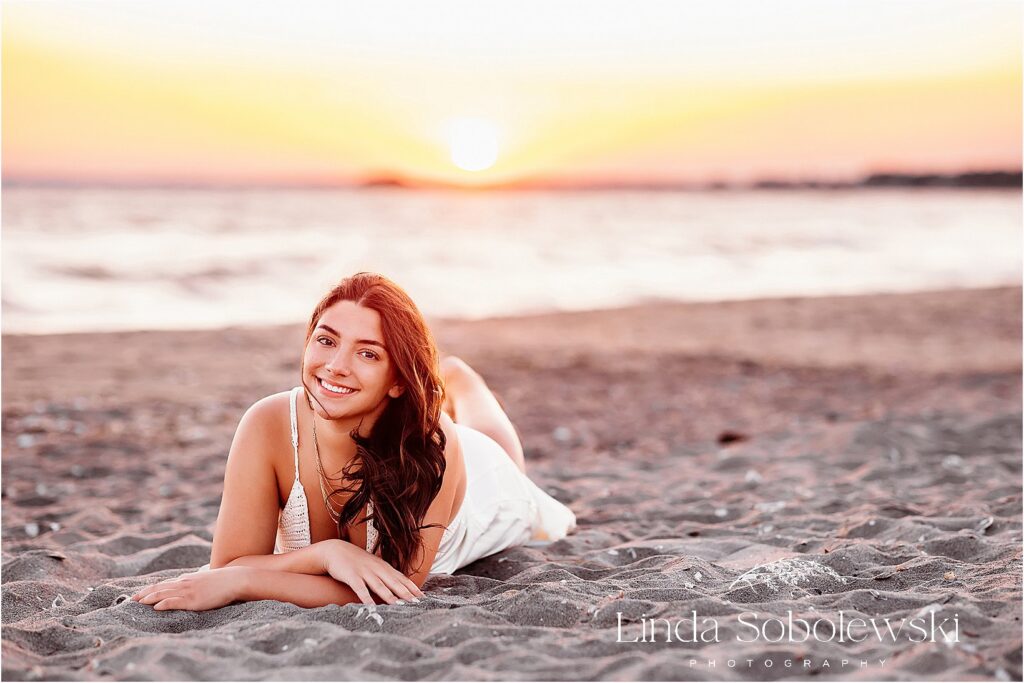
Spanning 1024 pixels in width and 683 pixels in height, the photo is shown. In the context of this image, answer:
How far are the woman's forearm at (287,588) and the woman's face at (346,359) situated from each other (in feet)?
2.04

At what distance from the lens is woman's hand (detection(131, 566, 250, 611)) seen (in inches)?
132

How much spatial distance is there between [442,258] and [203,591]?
2034cm

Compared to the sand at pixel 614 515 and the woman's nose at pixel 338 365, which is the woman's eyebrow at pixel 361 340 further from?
the sand at pixel 614 515

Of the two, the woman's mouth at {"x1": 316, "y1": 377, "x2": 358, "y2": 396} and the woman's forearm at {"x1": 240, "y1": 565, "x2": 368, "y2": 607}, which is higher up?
the woman's mouth at {"x1": 316, "y1": 377, "x2": 358, "y2": 396}

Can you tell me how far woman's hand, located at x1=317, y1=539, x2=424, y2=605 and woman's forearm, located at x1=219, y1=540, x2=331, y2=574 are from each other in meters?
0.02

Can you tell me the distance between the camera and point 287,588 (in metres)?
3.40

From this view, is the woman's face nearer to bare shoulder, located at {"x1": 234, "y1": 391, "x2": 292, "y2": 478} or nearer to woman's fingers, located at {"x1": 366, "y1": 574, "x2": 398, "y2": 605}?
bare shoulder, located at {"x1": 234, "y1": 391, "x2": 292, "y2": 478}

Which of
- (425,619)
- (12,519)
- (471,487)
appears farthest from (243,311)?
(425,619)

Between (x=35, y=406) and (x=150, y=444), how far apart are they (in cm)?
158

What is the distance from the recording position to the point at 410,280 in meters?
19.5

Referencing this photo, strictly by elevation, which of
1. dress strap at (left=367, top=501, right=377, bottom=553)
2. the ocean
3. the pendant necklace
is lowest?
dress strap at (left=367, top=501, right=377, bottom=553)

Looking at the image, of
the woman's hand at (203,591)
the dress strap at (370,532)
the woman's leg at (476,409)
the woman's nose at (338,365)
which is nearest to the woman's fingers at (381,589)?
the dress strap at (370,532)

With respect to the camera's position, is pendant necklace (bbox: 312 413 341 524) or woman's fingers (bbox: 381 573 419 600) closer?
woman's fingers (bbox: 381 573 419 600)

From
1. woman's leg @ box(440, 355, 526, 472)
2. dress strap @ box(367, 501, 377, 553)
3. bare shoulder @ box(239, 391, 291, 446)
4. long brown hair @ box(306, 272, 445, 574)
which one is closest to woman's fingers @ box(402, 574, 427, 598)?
long brown hair @ box(306, 272, 445, 574)
